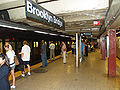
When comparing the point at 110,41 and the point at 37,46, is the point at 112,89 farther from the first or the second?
the point at 37,46

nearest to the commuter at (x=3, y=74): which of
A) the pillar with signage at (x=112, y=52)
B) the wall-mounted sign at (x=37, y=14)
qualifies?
the wall-mounted sign at (x=37, y=14)

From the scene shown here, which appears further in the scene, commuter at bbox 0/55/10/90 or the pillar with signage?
the pillar with signage

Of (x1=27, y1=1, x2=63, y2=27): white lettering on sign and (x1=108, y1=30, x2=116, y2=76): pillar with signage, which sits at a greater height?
(x1=27, y1=1, x2=63, y2=27): white lettering on sign

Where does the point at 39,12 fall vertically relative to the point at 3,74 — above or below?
above

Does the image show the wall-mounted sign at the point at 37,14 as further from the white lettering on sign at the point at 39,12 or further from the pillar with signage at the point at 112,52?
the pillar with signage at the point at 112,52

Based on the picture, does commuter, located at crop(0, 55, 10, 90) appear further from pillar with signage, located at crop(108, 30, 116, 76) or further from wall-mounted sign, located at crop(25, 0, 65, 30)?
pillar with signage, located at crop(108, 30, 116, 76)

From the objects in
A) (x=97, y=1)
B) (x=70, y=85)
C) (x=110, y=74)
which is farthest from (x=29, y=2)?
(x=110, y=74)

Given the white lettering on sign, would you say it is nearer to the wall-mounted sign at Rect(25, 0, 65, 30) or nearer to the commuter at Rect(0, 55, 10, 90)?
the wall-mounted sign at Rect(25, 0, 65, 30)

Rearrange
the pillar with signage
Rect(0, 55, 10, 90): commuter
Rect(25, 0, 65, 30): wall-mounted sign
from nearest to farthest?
Rect(25, 0, 65, 30): wall-mounted sign < Rect(0, 55, 10, 90): commuter < the pillar with signage

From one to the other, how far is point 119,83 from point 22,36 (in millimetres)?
5408

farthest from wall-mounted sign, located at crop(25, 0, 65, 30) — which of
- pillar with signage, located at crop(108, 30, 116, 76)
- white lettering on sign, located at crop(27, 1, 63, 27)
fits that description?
pillar with signage, located at crop(108, 30, 116, 76)

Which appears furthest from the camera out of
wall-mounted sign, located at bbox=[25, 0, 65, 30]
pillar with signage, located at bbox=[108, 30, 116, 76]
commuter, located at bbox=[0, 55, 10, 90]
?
pillar with signage, located at bbox=[108, 30, 116, 76]

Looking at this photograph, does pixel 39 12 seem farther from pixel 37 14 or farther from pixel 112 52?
pixel 112 52

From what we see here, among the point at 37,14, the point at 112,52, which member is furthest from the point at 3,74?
the point at 112,52
